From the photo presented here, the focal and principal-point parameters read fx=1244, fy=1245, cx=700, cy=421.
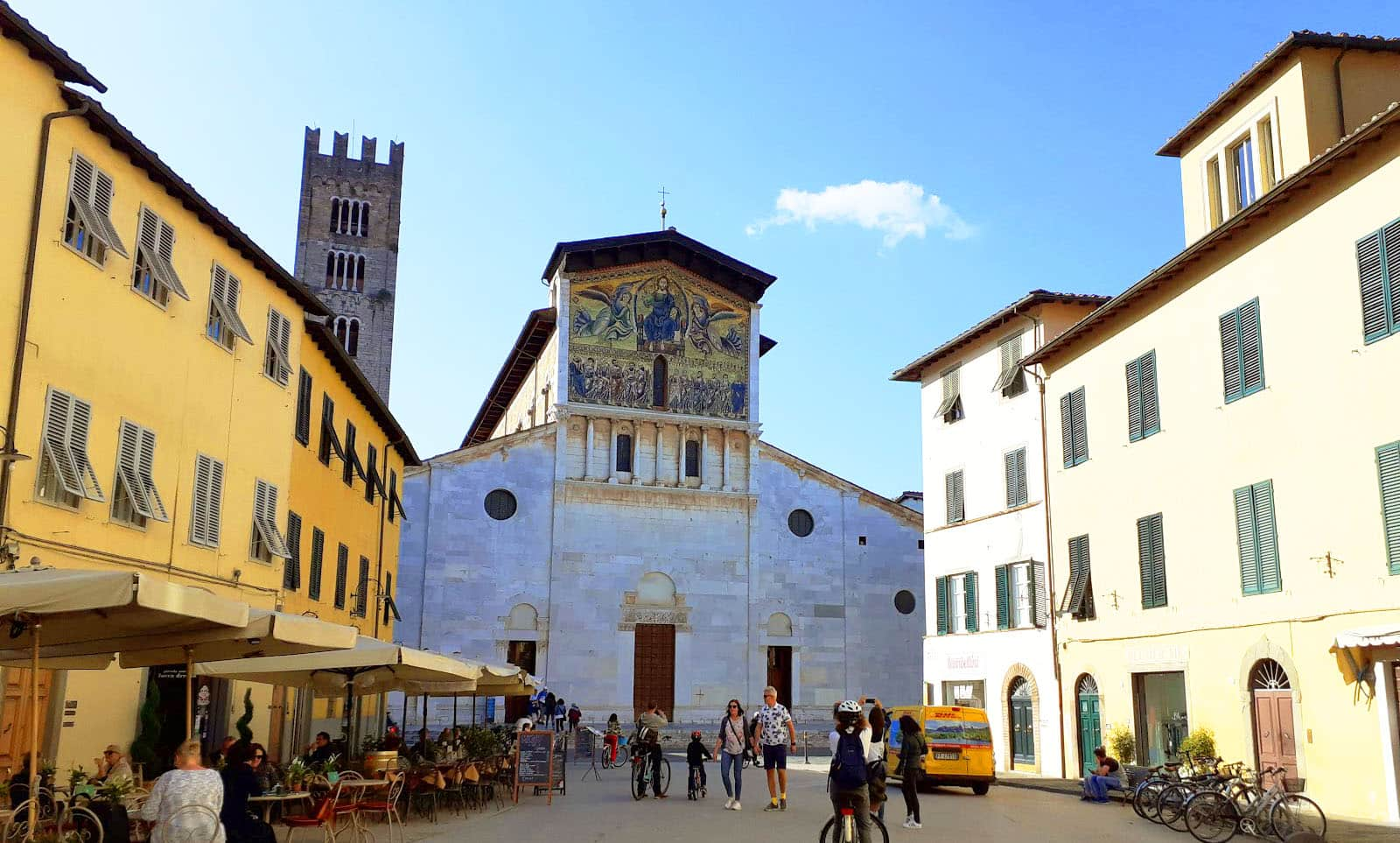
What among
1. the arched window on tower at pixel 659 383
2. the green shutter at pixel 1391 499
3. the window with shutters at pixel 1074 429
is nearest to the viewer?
the green shutter at pixel 1391 499

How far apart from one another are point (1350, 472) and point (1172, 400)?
510cm

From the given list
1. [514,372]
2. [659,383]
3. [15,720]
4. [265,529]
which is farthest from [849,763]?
[514,372]

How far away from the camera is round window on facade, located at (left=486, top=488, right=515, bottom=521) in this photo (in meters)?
42.4

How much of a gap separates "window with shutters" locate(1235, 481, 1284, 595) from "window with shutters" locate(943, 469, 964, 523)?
11800 millimetres

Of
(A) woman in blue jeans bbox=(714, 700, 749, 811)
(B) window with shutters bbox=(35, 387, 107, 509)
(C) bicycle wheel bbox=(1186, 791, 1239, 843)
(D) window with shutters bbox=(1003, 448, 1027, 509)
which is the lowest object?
(C) bicycle wheel bbox=(1186, 791, 1239, 843)

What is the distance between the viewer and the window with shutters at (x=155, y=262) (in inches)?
664

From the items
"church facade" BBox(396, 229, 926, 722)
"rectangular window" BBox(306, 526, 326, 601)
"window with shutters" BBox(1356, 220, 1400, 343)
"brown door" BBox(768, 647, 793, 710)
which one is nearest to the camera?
"window with shutters" BBox(1356, 220, 1400, 343)

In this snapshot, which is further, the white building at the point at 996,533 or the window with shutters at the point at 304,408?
the white building at the point at 996,533

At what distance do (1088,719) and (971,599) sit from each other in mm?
5695

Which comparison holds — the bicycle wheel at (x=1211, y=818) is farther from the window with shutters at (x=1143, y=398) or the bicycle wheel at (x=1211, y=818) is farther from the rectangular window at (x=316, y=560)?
the rectangular window at (x=316, y=560)

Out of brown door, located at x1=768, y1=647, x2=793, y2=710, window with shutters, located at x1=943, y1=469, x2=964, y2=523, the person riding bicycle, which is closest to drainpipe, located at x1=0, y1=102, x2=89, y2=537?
the person riding bicycle

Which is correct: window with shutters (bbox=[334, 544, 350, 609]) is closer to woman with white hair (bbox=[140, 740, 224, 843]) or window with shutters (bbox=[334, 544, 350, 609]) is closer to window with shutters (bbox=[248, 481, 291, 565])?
window with shutters (bbox=[248, 481, 291, 565])

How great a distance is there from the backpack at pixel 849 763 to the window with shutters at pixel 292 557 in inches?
534

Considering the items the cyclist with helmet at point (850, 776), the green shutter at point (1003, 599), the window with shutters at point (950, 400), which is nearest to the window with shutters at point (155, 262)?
the cyclist with helmet at point (850, 776)
